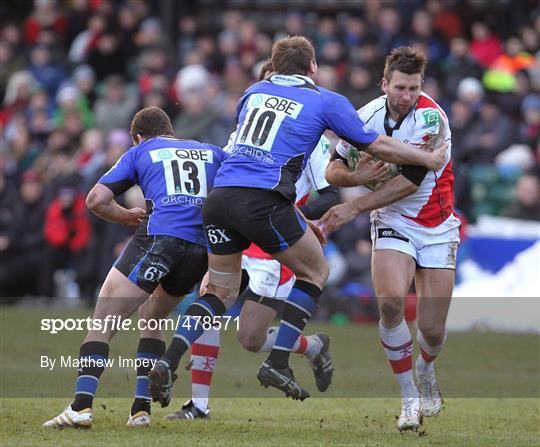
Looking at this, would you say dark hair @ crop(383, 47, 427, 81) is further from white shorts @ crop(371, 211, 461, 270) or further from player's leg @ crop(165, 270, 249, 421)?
player's leg @ crop(165, 270, 249, 421)

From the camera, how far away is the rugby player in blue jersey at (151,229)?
866cm

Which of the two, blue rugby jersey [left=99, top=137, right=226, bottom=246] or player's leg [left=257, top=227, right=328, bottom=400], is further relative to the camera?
blue rugby jersey [left=99, top=137, right=226, bottom=246]

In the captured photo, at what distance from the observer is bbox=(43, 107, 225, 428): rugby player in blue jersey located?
8656mm

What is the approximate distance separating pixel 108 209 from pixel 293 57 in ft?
5.35

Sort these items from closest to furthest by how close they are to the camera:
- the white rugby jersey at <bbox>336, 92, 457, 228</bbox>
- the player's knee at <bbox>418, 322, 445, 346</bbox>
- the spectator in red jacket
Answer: the white rugby jersey at <bbox>336, 92, 457, 228</bbox>
the player's knee at <bbox>418, 322, 445, 346</bbox>
the spectator in red jacket

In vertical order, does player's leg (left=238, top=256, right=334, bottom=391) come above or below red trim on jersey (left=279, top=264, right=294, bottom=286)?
below

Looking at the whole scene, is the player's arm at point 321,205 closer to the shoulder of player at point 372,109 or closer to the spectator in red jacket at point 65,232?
the shoulder of player at point 372,109

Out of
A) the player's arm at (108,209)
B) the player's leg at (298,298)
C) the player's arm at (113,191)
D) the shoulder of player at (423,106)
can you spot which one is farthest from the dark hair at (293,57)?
the player's arm at (108,209)

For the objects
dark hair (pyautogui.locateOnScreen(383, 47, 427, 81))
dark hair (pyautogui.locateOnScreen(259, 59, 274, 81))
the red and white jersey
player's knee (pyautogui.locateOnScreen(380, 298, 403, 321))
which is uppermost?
dark hair (pyautogui.locateOnScreen(383, 47, 427, 81))

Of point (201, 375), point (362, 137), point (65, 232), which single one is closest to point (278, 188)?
point (362, 137)

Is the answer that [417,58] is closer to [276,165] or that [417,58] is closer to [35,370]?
[276,165]

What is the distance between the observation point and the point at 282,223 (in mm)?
8562

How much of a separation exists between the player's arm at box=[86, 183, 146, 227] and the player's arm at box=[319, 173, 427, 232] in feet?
4.29

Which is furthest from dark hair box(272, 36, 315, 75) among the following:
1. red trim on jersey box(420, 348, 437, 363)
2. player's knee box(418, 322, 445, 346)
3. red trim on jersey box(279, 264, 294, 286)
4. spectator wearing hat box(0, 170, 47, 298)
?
spectator wearing hat box(0, 170, 47, 298)
